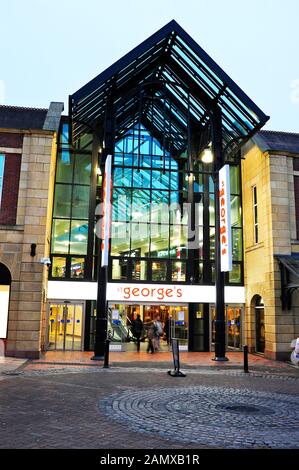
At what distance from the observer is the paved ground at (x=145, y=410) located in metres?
5.95

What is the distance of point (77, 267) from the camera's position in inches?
836

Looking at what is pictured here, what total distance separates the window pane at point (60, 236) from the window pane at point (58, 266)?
1.33 feet

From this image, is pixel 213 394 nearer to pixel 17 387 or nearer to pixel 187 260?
pixel 17 387

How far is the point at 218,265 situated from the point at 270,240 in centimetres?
272

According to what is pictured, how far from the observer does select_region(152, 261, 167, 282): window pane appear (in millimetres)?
21875

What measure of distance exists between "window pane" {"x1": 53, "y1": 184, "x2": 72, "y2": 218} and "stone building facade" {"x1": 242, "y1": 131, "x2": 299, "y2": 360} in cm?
932

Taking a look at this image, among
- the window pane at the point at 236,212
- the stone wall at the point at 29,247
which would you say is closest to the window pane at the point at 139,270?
the window pane at the point at 236,212

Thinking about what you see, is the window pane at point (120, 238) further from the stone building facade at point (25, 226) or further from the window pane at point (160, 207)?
the stone building facade at point (25, 226)

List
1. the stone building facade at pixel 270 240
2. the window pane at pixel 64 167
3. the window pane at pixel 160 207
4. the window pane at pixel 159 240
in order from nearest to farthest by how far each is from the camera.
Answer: the stone building facade at pixel 270 240
the window pane at pixel 64 167
the window pane at pixel 159 240
the window pane at pixel 160 207

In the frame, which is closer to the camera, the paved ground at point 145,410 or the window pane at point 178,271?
the paved ground at point 145,410

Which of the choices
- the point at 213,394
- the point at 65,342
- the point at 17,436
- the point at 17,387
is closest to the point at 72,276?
the point at 65,342

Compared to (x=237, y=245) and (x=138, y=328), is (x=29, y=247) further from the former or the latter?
(x=237, y=245)

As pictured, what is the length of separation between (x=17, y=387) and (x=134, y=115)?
56.0 feet

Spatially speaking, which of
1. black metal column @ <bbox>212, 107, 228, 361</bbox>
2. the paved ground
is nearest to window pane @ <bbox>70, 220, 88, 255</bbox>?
black metal column @ <bbox>212, 107, 228, 361</bbox>
